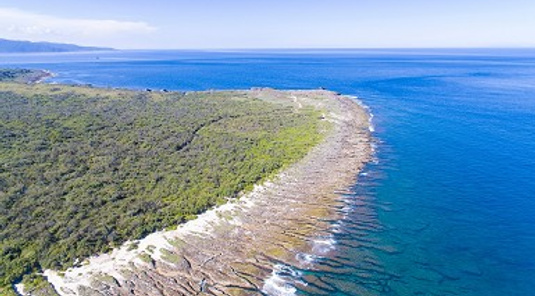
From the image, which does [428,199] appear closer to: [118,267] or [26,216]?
[118,267]

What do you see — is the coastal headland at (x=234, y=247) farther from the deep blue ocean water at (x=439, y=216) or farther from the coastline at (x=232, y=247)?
the deep blue ocean water at (x=439, y=216)

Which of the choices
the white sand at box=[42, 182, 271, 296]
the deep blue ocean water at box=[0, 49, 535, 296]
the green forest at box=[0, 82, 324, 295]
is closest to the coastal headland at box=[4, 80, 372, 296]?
the white sand at box=[42, 182, 271, 296]

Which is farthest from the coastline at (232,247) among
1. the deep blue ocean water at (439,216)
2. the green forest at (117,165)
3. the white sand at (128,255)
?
the deep blue ocean water at (439,216)

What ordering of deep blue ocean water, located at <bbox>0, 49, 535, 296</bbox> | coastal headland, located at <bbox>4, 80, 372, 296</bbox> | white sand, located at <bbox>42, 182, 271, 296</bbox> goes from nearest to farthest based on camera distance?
coastal headland, located at <bbox>4, 80, 372, 296</bbox>, white sand, located at <bbox>42, 182, 271, 296</bbox>, deep blue ocean water, located at <bbox>0, 49, 535, 296</bbox>

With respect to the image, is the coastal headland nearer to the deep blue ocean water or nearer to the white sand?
the white sand

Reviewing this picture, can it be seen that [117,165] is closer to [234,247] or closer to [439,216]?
[234,247]

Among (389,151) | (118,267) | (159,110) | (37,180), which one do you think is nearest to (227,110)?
(159,110)
